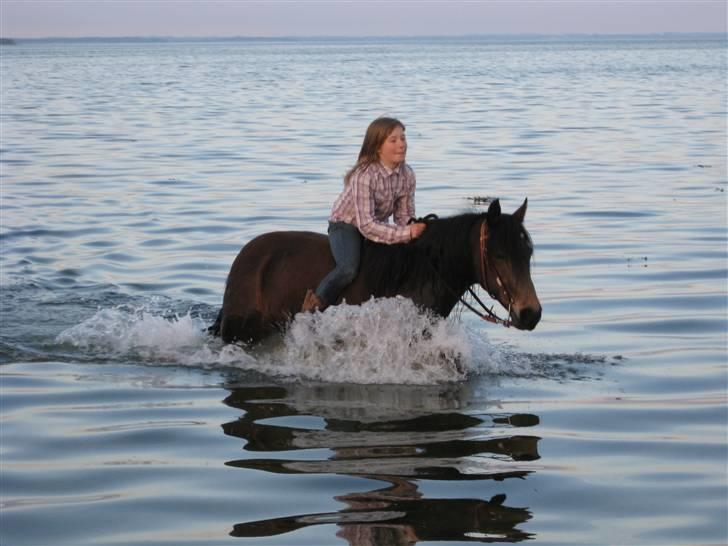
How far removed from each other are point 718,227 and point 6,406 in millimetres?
10017

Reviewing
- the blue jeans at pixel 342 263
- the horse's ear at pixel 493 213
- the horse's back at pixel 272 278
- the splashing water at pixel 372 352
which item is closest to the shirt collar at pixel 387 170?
the blue jeans at pixel 342 263

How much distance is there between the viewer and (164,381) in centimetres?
850

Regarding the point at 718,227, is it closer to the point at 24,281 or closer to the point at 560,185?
the point at 560,185

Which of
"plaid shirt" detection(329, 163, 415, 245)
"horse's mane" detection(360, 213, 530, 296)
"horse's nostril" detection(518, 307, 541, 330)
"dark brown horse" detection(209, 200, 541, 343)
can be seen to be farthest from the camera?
"plaid shirt" detection(329, 163, 415, 245)

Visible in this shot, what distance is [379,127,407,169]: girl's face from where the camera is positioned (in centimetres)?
820

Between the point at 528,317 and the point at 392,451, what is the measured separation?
4.48 ft

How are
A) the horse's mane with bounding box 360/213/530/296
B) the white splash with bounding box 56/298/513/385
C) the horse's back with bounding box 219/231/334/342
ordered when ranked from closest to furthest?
the horse's mane with bounding box 360/213/530/296 < the white splash with bounding box 56/298/513/385 < the horse's back with bounding box 219/231/334/342

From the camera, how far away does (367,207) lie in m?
8.28

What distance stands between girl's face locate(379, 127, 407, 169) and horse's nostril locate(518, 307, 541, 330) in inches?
58.1

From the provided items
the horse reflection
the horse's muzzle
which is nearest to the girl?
the horse's muzzle

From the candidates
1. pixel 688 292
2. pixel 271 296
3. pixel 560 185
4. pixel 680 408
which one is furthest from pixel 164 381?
pixel 560 185

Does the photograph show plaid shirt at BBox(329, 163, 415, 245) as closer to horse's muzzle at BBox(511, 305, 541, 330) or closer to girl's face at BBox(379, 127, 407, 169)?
girl's face at BBox(379, 127, 407, 169)

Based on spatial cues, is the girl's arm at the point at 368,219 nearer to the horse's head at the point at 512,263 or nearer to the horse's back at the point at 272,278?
the horse's back at the point at 272,278

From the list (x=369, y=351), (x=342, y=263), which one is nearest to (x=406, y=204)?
(x=342, y=263)
